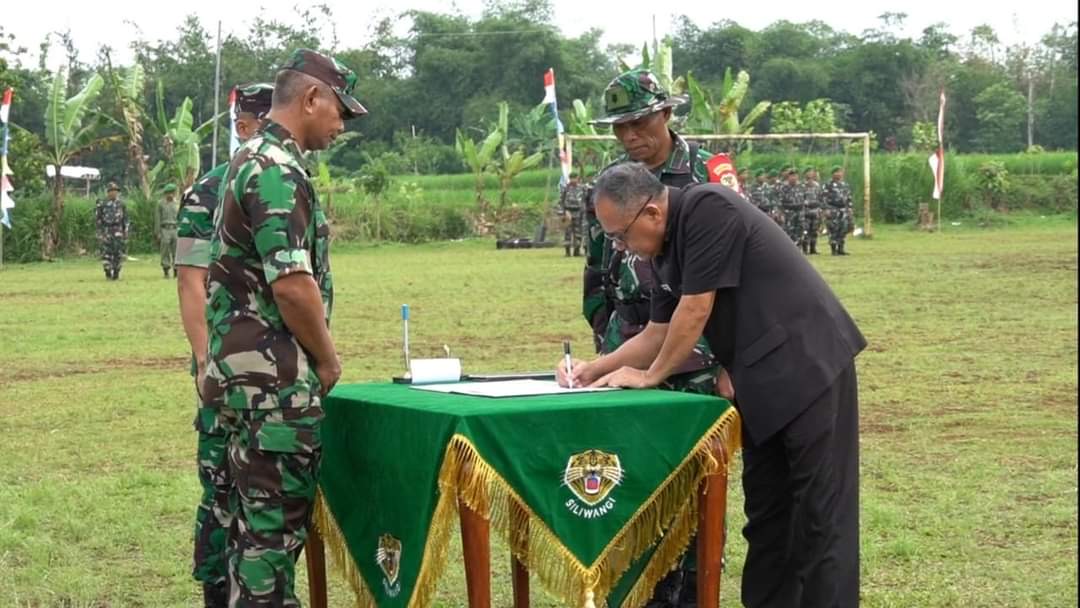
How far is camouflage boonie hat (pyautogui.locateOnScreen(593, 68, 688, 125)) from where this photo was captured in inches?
207

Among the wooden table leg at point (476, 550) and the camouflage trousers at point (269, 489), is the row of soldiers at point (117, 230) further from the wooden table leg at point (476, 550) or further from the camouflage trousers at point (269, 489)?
the wooden table leg at point (476, 550)

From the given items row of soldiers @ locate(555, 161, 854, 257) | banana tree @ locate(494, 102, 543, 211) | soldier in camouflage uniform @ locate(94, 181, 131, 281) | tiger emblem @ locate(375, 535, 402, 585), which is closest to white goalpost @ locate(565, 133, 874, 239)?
row of soldiers @ locate(555, 161, 854, 257)

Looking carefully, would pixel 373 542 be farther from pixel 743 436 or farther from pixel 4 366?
pixel 4 366

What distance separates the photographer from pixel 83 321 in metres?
18.7

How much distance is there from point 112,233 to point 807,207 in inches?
530


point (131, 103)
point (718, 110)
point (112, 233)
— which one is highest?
point (131, 103)

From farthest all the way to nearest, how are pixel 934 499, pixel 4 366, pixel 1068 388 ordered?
pixel 4 366 < pixel 1068 388 < pixel 934 499

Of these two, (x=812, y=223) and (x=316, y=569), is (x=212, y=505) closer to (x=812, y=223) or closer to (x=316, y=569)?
(x=316, y=569)

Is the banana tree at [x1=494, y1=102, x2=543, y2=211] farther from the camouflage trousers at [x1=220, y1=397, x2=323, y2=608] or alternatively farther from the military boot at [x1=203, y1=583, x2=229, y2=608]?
the camouflage trousers at [x1=220, y1=397, x2=323, y2=608]

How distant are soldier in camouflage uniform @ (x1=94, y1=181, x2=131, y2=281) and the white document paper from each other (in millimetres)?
23403

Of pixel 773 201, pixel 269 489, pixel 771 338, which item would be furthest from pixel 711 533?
pixel 773 201

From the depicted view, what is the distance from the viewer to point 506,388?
488 centimetres

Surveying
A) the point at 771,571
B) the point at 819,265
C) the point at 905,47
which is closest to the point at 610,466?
the point at 771,571

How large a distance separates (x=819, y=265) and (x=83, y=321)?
43.1 ft
